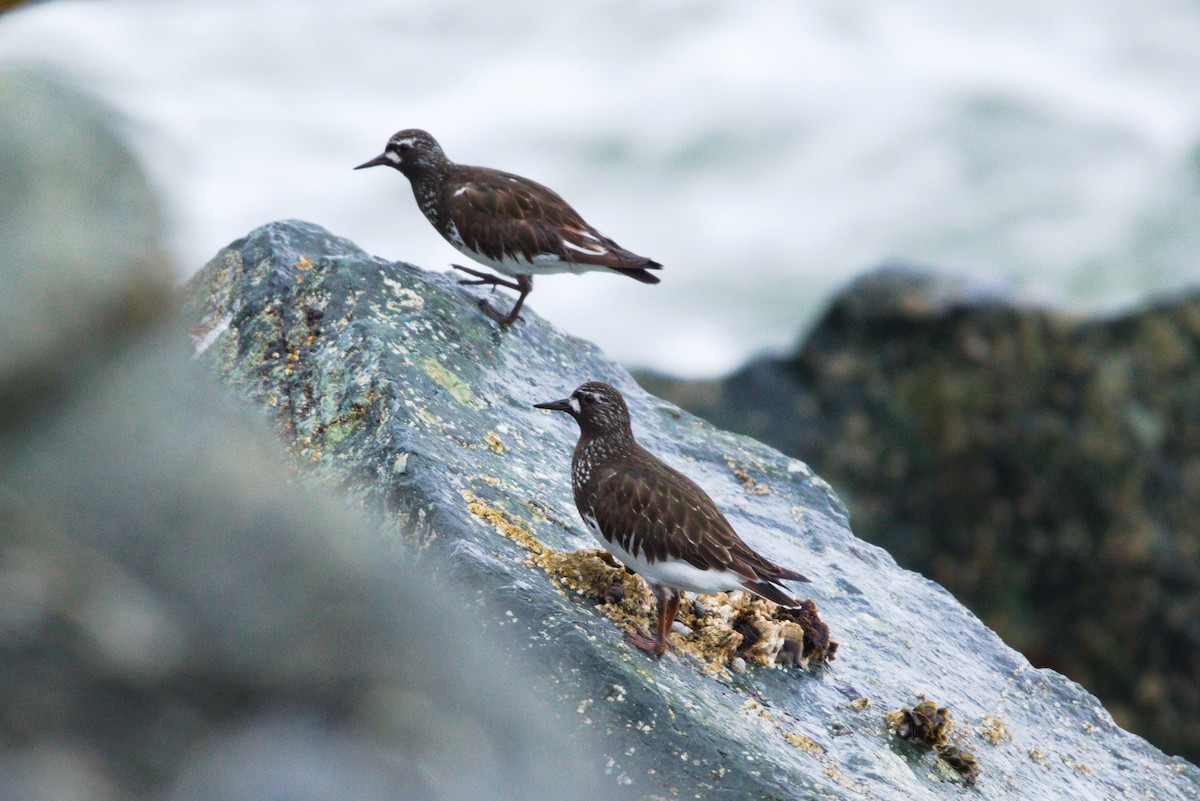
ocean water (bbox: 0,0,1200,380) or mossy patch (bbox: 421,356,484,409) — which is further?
ocean water (bbox: 0,0,1200,380)

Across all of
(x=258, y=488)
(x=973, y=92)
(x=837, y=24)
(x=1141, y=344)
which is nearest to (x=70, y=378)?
(x=258, y=488)

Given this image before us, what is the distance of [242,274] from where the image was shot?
6078 millimetres

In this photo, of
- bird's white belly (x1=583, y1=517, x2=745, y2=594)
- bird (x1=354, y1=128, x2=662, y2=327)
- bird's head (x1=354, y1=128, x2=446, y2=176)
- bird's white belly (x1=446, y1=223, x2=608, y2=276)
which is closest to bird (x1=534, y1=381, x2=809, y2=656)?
bird's white belly (x1=583, y1=517, x2=745, y2=594)

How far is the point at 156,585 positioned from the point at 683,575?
305 cm

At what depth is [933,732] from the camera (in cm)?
484

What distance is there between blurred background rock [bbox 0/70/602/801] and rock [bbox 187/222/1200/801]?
1.86 meters

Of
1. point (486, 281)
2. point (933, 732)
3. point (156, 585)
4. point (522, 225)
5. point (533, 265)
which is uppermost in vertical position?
point (522, 225)

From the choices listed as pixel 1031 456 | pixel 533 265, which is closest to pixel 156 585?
pixel 533 265

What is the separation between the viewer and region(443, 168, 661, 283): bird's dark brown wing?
7.11 metres

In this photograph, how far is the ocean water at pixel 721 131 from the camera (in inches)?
682

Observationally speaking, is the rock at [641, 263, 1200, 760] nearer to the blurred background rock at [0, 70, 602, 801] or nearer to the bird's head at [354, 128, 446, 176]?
the bird's head at [354, 128, 446, 176]

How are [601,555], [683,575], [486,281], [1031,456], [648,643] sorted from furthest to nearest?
[1031,456], [486,281], [601,555], [683,575], [648,643]

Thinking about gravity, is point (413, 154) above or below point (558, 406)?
above

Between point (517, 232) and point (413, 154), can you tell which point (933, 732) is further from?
point (413, 154)
